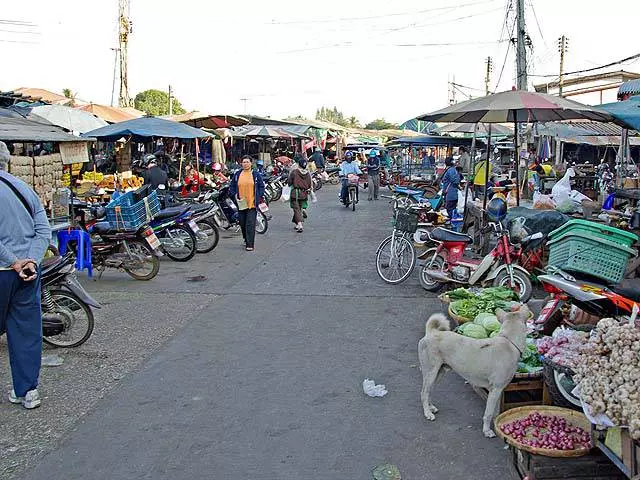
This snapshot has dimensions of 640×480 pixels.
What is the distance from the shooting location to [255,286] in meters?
8.94

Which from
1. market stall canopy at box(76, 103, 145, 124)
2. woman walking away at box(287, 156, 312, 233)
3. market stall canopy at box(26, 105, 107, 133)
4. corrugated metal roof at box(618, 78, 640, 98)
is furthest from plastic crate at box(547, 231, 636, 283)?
market stall canopy at box(76, 103, 145, 124)

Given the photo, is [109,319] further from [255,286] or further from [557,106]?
[557,106]

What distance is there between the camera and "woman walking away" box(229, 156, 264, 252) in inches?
459

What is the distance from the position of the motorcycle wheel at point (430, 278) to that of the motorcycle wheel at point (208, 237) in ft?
15.8

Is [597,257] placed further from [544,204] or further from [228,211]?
[228,211]

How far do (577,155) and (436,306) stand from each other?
33.7 metres

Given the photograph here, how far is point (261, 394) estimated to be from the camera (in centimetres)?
501

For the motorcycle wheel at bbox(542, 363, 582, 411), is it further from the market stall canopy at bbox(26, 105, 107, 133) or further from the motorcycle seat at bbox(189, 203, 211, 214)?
the market stall canopy at bbox(26, 105, 107, 133)

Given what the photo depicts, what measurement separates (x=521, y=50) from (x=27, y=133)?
16644 millimetres

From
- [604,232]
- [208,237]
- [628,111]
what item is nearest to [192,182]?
[208,237]

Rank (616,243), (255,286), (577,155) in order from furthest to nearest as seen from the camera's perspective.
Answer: (577,155) < (255,286) < (616,243)

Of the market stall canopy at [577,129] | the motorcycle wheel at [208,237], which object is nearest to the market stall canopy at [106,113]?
the motorcycle wheel at [208,237]

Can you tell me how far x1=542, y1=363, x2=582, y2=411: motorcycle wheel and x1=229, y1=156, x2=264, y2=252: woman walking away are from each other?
8.17m

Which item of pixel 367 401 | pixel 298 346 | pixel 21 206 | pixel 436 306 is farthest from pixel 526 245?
pixel 21 206
